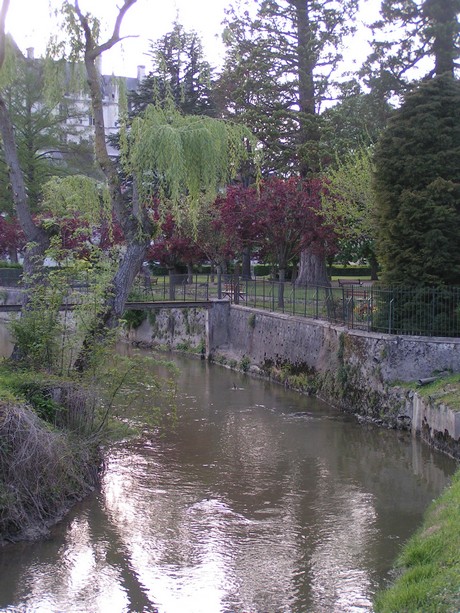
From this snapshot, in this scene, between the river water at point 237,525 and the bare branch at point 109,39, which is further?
the bare branch at point 109,39

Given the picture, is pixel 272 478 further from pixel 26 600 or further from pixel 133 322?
pixel 133 322

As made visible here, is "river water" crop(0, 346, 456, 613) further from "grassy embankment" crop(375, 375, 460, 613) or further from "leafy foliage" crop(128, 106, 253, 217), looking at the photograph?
"leafy foliage" crop(128, 106, 253, 217)

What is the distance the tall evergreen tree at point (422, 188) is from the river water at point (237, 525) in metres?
4.26

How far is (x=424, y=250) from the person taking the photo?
1838 centimetres

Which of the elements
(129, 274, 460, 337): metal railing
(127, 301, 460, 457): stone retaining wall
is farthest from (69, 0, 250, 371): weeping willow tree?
(127, 301, 460, 457): stone retaining wall

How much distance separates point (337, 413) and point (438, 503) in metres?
8.08

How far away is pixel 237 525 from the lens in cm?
1139

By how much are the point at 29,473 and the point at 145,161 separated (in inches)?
253

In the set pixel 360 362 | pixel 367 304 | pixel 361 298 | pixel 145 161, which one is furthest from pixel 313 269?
pixel 145 161

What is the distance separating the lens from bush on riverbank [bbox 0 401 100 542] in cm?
1030

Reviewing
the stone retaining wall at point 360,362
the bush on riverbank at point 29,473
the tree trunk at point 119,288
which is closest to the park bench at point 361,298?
the stone retaining wall at point 360,362

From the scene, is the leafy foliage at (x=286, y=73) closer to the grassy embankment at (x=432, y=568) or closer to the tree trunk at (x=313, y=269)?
the tree trunk at (x=313, y=269)

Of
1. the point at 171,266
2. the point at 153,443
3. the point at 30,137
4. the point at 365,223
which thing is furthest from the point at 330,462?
the point at 30,137

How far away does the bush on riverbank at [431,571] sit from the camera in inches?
275
